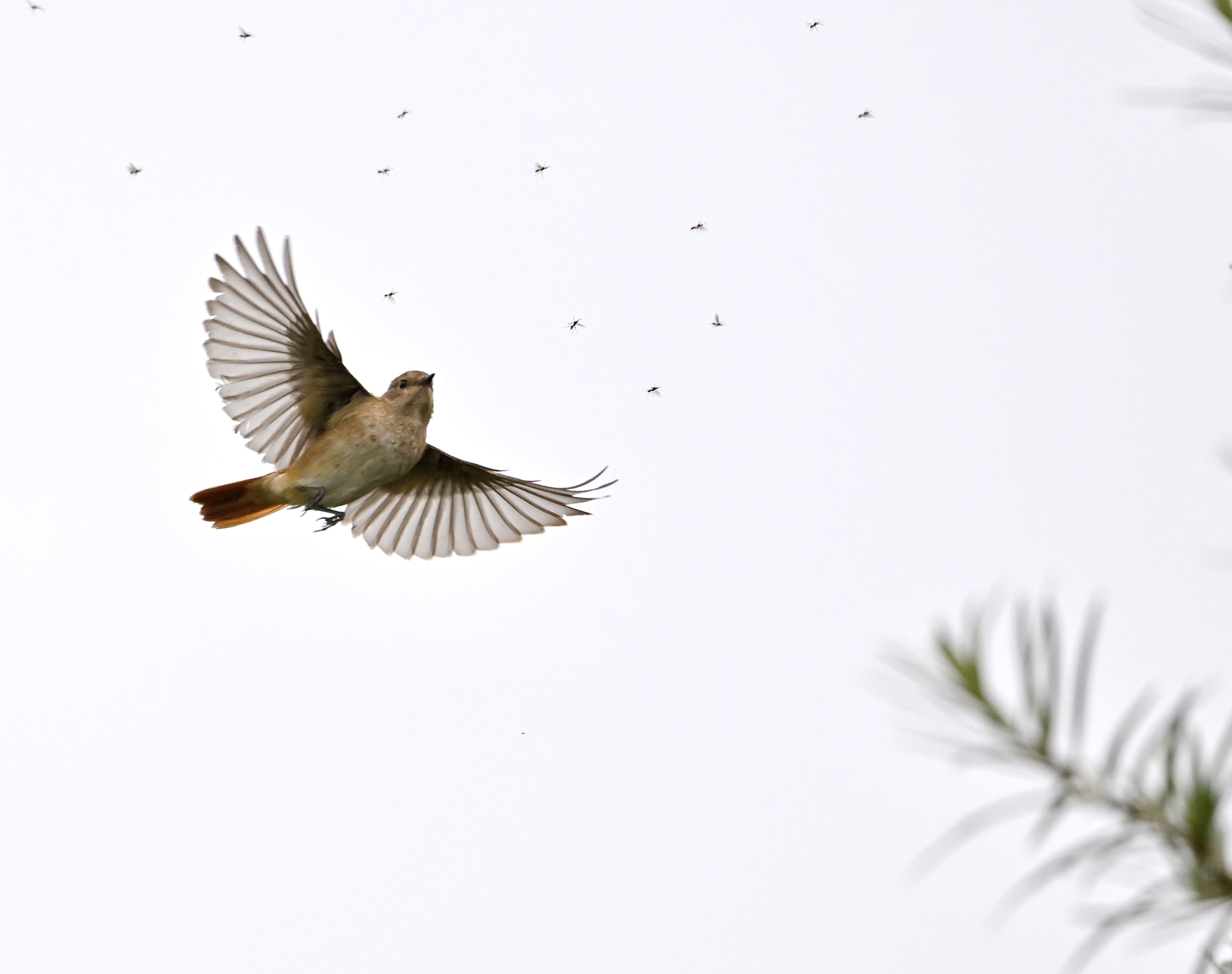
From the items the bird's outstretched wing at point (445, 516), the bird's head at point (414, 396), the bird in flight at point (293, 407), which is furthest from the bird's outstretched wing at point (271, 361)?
the bird's outstretched wing at point (445, 516)

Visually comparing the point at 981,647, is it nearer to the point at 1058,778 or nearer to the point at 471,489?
the point at 1058,778

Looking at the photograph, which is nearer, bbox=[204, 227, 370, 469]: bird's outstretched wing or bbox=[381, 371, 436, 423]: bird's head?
bbox=[204, 227, 370, 469]: bird's outstretched wing

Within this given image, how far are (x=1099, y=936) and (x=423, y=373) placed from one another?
8078 millimetres

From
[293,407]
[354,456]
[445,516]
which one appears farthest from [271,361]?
[445,516]

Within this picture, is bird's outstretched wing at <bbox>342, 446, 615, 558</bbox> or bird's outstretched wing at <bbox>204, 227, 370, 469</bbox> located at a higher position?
bird's outstretched wing at <bbox>204, 227, 370, 469</bbox>

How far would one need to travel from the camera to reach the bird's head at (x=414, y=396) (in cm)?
899

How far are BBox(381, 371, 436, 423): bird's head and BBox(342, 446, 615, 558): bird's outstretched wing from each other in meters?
1.32

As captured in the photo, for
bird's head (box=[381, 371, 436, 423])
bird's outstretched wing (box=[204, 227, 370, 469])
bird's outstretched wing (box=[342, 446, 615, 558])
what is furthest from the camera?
bird's outstretched wing (box=[342, 446, 615, 558])

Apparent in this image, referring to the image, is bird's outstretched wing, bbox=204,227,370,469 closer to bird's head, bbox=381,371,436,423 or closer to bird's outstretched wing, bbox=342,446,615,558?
bird's head, bbox=381,371,436,423

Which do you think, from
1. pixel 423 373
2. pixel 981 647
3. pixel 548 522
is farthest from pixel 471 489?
pixel 981 647

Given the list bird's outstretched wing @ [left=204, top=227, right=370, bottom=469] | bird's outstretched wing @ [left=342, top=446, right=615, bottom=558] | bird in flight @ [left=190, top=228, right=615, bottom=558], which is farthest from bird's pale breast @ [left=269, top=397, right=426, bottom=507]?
bird's outstretched wing @ [left=342, top=446, right=615, bottom=558]

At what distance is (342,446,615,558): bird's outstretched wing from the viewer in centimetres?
1044

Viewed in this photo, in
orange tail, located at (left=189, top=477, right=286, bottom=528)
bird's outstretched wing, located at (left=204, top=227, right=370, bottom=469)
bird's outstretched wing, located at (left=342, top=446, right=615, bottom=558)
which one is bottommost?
bird's outstretched wing, located at (left=342, top=446, right=615, bottom=558)

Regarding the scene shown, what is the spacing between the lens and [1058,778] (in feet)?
5.21
